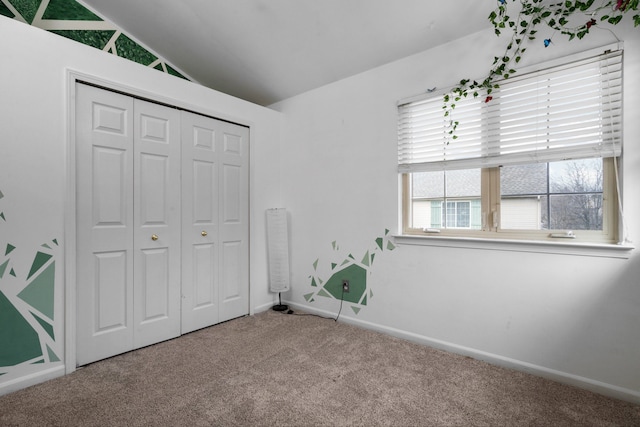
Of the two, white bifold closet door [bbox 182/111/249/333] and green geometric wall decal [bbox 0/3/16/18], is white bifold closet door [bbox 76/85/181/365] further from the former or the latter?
green geometric wall decal [bbox 0/3/16/18]

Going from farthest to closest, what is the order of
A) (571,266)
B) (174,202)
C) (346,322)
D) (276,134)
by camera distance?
(276,134)
(346,322)
(174,202)
(571,266)

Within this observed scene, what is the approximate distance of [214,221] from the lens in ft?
9.76

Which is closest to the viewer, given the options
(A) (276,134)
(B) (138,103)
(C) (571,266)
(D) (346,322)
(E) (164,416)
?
(E) (164,416)

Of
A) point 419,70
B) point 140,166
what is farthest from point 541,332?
point 140,166

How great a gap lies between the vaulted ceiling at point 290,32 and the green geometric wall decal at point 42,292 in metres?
2.18

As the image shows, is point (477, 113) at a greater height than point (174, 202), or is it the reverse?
point (477, 113)

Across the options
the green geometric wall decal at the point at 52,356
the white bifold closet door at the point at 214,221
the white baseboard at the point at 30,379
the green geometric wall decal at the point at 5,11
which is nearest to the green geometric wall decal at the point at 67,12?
the green geometric wall decal at the point at 5,11

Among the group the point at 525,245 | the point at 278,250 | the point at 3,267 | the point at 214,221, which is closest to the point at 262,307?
the point at 278,250

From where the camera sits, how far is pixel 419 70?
2.56 meters

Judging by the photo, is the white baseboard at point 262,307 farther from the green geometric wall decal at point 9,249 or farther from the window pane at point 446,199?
the green geometric wall decal at point 9,249

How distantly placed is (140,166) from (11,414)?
1694mm

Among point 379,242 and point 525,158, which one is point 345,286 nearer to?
point 379,242

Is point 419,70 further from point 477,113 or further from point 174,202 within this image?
point 174,202

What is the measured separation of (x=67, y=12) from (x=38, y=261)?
6.64 feet
